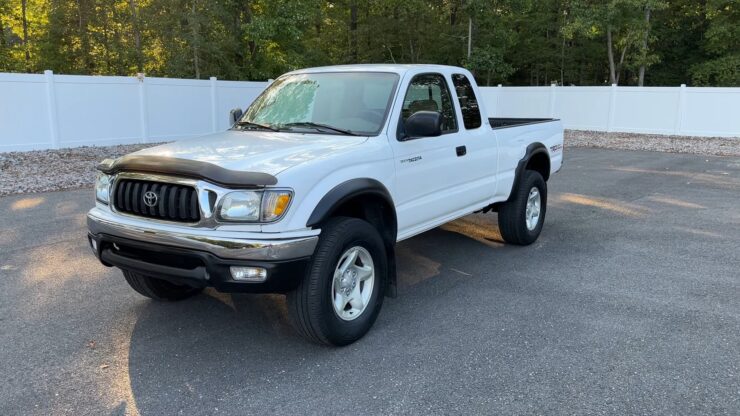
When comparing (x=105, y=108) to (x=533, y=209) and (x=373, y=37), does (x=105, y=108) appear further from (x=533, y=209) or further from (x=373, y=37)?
(x=373, y=37)

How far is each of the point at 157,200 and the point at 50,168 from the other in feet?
33.9

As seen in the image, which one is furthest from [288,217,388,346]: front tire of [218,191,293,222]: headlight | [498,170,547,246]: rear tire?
[498,170,547,246]: rear tire

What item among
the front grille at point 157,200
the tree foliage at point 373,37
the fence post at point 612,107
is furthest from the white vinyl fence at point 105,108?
the fence post at point 612,107

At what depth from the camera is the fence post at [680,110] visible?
21.9 meters

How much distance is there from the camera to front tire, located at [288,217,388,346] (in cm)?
358

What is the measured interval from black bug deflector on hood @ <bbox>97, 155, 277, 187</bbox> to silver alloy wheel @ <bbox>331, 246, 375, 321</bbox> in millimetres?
791

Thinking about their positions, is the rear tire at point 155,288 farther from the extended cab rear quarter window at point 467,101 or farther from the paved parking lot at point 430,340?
the extended cab rear quarter window at point 467,101

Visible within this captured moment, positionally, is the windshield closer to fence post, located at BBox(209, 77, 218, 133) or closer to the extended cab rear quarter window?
the extended cab rear quarter window

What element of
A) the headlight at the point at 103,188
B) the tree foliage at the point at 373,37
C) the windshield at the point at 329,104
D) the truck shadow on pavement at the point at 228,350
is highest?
the tree foliage at the point at 373,37

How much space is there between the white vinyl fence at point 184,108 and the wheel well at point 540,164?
509 inches

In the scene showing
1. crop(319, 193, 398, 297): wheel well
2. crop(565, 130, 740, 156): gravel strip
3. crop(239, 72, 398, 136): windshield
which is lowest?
crop(565, 130, 740, 156): gravel strip

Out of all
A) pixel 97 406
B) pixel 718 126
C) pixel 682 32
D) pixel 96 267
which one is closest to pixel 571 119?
pixel 718 126

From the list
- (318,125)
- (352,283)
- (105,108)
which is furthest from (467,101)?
(105,108)

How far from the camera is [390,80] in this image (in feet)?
15.7
